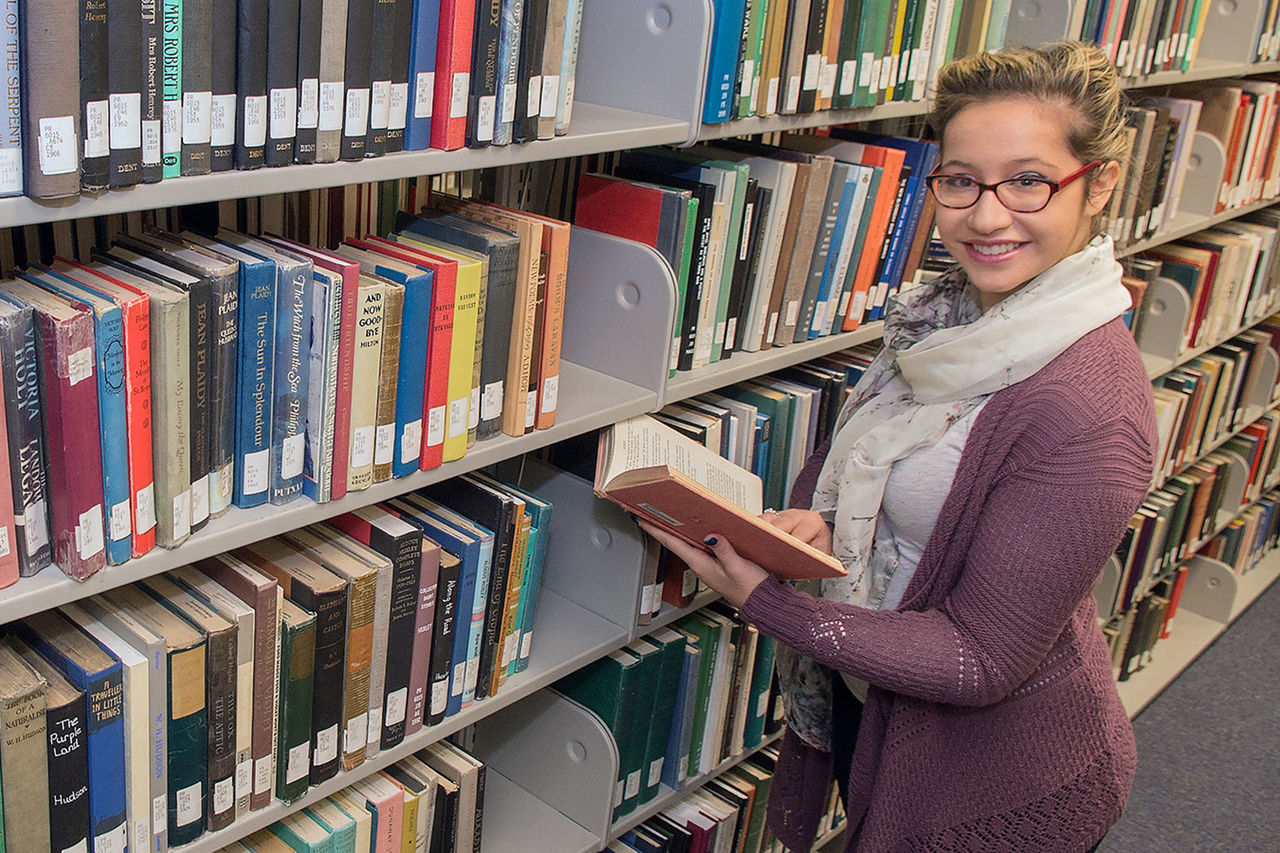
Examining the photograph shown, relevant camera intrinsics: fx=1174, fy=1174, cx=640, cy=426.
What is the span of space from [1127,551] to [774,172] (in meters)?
1.94

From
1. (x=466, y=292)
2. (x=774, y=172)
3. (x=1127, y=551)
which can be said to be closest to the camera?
(x=466, y=292)

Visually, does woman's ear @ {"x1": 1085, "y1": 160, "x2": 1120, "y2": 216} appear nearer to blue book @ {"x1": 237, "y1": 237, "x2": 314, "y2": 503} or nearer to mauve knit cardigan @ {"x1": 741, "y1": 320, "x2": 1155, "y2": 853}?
mauve knit cardigan @ {"x1": 741, "y1": 320, "x2": 1155, "y2": 853}

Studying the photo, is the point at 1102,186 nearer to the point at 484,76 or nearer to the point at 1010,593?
the point at 1010,593

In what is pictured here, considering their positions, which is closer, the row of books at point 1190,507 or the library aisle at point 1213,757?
the library aisle at point 1213,757

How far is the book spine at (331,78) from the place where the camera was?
1.06 m

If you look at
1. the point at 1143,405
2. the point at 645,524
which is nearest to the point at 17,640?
the point at 645,524

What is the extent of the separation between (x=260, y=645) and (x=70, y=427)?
1.11 feet

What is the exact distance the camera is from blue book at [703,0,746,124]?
59.1 inches

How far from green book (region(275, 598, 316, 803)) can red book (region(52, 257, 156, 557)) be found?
0.69 ft

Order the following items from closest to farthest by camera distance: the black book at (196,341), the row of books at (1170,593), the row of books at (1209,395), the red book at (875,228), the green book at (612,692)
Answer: the black book at (196,341) → the green book at (612,692) → the red book at (875,228) → the row of books at (1209,395) → the row of books at (1170,593)

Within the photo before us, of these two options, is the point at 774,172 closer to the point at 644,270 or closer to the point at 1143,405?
the point at 644,270

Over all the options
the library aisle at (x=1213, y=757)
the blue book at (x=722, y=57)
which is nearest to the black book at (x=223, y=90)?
the blue book at (x=722, y=57)

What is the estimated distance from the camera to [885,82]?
1824 mm

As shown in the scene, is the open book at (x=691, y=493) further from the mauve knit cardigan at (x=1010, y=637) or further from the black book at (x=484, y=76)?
the black book at (x=484, y=76)
